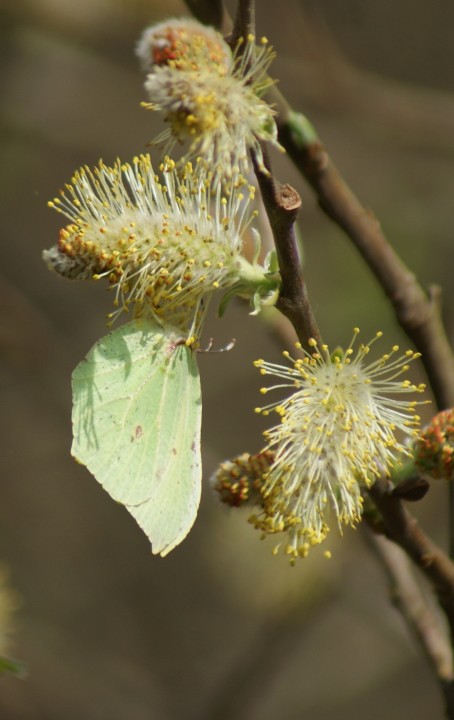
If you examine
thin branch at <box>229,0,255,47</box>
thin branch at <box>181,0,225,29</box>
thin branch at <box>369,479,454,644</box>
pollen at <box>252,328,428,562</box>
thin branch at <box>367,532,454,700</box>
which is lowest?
thin branch at <box>367,532,454,700</box>

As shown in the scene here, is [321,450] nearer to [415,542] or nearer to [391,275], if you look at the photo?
[415,542]

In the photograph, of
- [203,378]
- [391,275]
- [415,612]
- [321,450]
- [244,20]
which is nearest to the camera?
[244,20]

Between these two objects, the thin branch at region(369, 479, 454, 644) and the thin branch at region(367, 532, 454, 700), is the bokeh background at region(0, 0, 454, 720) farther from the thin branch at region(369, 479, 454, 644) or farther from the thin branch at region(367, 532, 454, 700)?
the thin branch at region(369, 479, 454, 644)

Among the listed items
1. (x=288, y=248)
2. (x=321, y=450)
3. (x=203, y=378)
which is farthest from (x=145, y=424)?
(x=203, y=378)

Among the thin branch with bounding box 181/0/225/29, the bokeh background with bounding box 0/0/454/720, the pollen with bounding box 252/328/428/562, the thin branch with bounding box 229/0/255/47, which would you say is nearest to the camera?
the thin branch with bounding box 229/0/255/47

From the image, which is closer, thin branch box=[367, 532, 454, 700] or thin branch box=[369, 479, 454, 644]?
thin branch box=[369, 479, 454, 644]

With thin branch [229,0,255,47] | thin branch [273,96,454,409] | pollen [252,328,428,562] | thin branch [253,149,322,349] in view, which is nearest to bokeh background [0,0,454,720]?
thin branch [273,96,454,409]

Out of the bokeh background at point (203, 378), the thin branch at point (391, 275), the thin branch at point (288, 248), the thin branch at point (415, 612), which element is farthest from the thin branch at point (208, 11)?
the bokeh background at point (203, 378)
